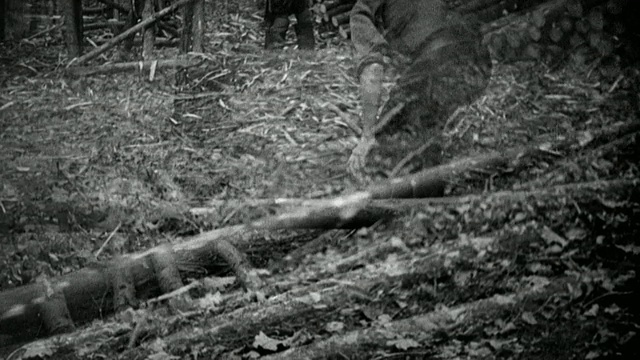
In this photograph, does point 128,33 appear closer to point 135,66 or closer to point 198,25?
Result: point 135,66

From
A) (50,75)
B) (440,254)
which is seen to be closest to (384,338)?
(440,254)

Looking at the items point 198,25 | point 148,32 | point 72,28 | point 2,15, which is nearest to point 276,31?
point 198,25

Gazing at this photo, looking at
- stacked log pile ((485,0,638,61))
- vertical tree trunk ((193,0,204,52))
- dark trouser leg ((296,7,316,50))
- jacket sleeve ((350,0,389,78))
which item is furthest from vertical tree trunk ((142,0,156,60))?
stacked log pile ((485,0,638,61))

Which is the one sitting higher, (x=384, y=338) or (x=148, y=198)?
(x=148, y=198)

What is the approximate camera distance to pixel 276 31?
2.44 m

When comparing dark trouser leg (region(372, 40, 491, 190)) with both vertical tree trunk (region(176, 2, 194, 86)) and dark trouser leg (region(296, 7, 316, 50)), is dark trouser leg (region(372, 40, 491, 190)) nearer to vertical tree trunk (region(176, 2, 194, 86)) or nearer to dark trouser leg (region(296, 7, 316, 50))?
dark trouser leg (region(296, 7, 316, 50))

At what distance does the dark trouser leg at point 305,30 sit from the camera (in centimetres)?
249

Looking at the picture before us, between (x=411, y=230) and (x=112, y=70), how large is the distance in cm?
130

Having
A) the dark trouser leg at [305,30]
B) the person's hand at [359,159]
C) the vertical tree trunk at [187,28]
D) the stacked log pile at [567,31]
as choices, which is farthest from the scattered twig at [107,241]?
the stacked log pile at [567,31]

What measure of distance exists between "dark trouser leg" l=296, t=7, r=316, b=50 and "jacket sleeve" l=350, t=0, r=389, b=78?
235 millimetres

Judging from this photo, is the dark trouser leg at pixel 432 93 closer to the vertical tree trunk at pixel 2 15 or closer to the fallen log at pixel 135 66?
the fallen log at pixel 135 66

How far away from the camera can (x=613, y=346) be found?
187 cm

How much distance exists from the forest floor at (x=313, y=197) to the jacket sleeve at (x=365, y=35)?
0.52 feet

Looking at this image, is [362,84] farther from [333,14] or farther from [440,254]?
[440,254]
